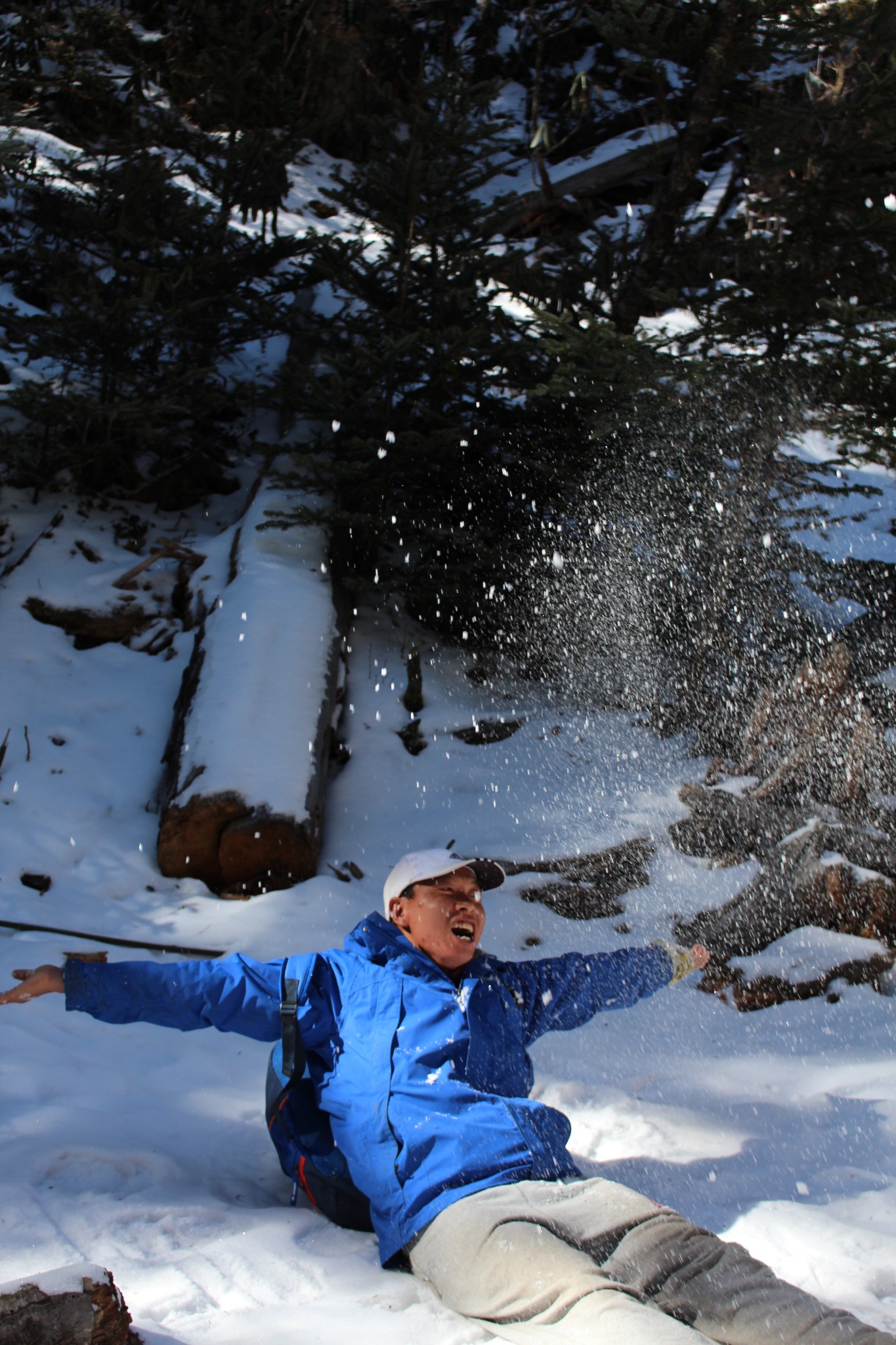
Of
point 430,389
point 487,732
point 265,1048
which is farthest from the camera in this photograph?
point 430,389

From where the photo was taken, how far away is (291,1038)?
9.03 ft

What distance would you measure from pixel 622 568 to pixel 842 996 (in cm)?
449

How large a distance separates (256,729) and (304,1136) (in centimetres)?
368

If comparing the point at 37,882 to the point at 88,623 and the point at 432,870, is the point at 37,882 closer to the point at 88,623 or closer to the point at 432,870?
the point at 88,623

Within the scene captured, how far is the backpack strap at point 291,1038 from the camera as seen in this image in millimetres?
2748

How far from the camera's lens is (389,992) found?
9.05ft

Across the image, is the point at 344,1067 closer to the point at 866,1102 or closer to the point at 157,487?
the point at 866,1102

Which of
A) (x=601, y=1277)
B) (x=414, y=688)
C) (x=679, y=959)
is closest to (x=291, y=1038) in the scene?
(x=601, y=1277)

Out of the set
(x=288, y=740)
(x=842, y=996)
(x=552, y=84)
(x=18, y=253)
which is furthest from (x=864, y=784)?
(x=552, y=84)

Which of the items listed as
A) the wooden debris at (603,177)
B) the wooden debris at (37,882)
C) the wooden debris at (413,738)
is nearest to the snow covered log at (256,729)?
the wooden debris at (413,738)

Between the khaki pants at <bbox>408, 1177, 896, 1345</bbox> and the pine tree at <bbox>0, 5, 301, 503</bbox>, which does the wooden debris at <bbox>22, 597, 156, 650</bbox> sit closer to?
the pine tree at <bbox>0, 5, 301, 503</bbox>

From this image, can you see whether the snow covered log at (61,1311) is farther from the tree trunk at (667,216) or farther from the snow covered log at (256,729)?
the tree trunk at (667,216)

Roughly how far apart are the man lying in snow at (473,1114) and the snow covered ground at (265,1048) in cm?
23

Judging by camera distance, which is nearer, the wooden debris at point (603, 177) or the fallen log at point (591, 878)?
the fallen log at point (591, 878)
